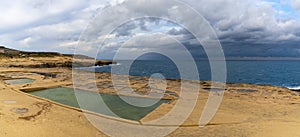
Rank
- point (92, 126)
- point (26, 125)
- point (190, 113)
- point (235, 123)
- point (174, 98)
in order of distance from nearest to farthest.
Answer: point (26, 125)
point (92, 126)
point (235, 123)
point (190, 113)
point (174, 98)

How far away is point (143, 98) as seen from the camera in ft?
71.6

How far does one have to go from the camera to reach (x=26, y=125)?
11711 millimetres

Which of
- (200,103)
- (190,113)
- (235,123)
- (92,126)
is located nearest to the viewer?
(92,126)

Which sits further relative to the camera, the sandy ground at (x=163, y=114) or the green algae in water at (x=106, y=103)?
the green algae in water at (x=106, y=103)

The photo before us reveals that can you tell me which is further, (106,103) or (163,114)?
(106,103)

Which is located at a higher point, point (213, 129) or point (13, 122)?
point (13, 122)

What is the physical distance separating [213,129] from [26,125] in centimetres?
925

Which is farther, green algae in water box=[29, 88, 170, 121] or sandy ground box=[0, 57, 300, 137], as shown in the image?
green algae in water box=[29, 88, 170, 121]

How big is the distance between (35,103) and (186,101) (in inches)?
448

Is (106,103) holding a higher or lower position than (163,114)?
higher

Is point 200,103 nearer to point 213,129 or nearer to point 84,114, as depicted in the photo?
point 213,129

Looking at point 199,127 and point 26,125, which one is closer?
point 26,125

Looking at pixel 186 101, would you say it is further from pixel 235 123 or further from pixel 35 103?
pixel 35 103

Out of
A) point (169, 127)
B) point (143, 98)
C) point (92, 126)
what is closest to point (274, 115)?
point (169, 127)
